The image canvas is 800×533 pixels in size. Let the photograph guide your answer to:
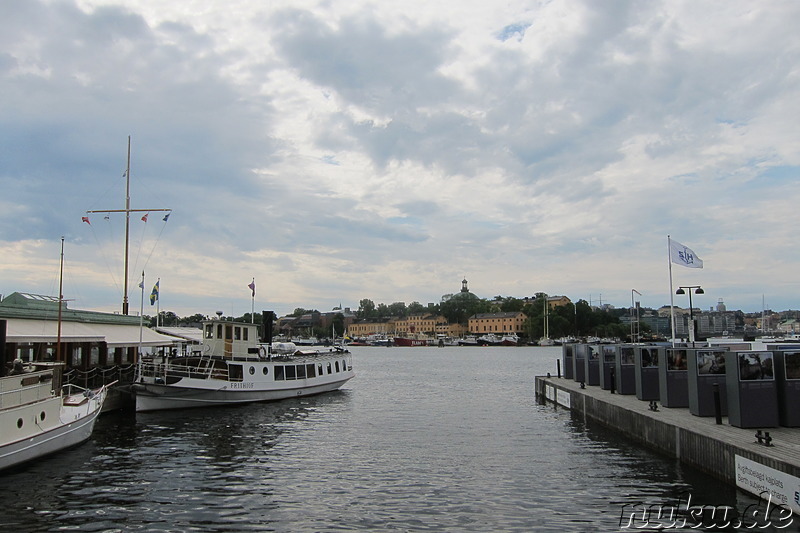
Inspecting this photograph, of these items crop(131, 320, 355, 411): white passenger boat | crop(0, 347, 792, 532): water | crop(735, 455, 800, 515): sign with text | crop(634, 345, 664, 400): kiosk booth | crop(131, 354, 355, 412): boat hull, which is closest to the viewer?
crop(735, 455, 800, 515): sign with text

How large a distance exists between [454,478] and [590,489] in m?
4.29

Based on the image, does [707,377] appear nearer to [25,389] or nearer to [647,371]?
[647,371]

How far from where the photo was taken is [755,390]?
63.6 ft

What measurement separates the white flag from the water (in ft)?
31.5

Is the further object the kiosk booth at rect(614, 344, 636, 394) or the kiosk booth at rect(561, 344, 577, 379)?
the kiosk booth at rect(561, 344, 577, 379)

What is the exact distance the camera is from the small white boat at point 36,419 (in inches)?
808

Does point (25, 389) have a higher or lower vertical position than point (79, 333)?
lower

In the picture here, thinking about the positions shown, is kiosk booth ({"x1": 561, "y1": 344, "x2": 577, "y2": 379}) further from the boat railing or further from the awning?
the boat railing

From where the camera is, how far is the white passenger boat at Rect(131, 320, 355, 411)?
37.0 metres

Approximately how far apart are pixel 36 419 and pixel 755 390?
2463 centimetres

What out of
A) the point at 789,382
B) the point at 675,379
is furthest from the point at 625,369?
the point at 789,382

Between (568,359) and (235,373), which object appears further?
(568,359)
